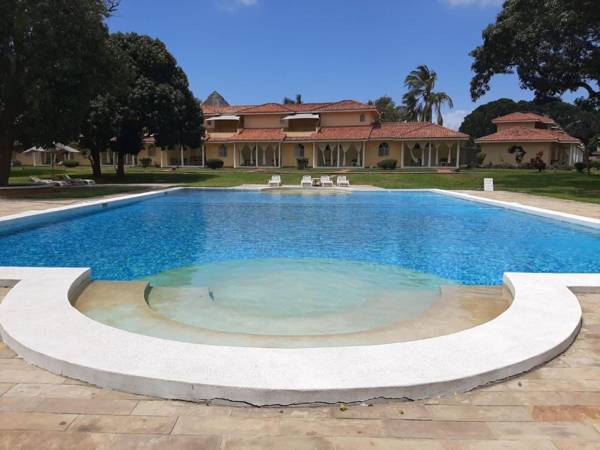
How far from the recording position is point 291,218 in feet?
50.2

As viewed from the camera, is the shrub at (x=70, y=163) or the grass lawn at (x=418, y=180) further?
the shrub at (x=70, y=163)

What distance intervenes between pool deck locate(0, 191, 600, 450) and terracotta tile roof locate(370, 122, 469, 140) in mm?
38101

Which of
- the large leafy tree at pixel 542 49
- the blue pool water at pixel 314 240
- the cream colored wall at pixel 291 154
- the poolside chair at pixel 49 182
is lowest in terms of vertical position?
the blue pool water at pixel 314 240

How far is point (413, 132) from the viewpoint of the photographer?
40656 millimetres

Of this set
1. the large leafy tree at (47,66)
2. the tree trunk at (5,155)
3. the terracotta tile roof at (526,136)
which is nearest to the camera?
the large leafy tree at (47,66)

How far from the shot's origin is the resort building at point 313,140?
1641 inches

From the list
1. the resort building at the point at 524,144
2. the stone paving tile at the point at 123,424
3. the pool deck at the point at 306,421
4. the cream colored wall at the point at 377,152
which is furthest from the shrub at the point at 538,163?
the stone paving tile at the point at 123,424

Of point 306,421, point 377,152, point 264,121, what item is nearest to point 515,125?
point 377,152

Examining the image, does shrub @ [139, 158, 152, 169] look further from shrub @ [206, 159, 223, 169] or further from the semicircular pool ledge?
the semicircular pool ledge

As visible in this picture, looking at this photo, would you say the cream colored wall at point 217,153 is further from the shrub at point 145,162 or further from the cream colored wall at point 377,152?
the cream colored wall at point 377,152

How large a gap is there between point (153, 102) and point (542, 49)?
2254 centimetres

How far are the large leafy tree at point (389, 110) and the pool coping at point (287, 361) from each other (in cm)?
6425

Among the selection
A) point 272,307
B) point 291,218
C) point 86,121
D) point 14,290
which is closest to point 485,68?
point 291,218

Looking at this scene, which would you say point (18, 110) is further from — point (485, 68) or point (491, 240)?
point (485, 68)
